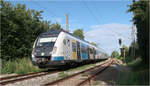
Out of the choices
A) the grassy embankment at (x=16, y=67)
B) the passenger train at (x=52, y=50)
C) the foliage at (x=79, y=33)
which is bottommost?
the grassy embankment at (x=16, y=67)

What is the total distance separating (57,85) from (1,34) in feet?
30.0

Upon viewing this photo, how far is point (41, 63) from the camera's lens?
42.4ft

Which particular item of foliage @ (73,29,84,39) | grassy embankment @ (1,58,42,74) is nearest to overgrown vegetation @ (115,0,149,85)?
grassy embankment @ (1,58,42,74)

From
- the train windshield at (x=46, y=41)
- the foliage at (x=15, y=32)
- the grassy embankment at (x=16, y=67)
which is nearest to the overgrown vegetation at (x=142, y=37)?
the train windshield at (x=46, y=41)

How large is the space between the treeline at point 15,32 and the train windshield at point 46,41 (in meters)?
2.31

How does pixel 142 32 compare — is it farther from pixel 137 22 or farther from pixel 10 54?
pixel 10 54

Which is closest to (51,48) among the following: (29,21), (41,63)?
(41,63)

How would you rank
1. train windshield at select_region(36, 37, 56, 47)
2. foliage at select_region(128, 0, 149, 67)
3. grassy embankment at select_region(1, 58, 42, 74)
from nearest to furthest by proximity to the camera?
foliage at select_region(128, 0, 149, 67)
grassy embankment at select_region(1, 58, 42, 74)
train windshield at select_region(36, 37, 56, 47)

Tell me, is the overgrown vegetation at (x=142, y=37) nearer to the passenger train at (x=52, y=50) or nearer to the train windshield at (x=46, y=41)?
the passenger train at (x=52, y=50)

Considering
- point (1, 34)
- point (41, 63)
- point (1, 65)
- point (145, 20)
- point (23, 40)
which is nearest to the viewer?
point (145, 20)

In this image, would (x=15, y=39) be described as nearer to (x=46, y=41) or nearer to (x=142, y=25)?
(x=46, y=41)

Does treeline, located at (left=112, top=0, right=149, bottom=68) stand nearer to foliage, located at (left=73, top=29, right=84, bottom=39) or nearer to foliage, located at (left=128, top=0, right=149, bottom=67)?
foliage, located at (left=128, top=0, right=149, bottom=67)

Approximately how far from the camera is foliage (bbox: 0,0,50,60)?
48.6 ft

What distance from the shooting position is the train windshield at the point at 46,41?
13537 mm
